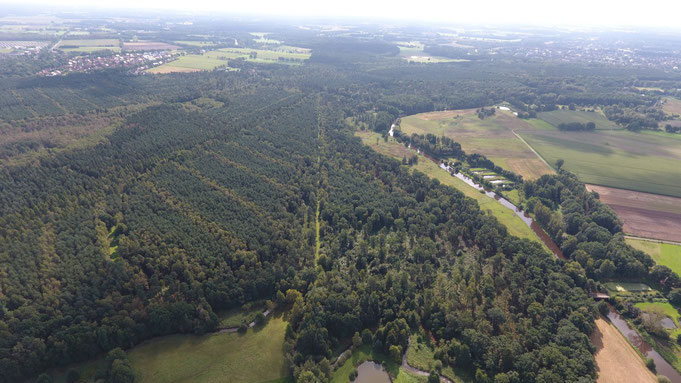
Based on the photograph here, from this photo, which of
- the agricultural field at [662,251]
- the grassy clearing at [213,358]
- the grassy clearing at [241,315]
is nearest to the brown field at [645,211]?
the agricultural field at [662,251]

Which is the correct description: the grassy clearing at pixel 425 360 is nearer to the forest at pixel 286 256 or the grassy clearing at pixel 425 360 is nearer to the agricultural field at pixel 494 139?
the forest at pixel 286 256

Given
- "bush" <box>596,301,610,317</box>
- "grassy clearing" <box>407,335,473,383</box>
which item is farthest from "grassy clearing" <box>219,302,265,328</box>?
"bush" <box>596,301,610,317</box>

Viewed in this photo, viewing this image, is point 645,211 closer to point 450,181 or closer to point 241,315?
point 450,181

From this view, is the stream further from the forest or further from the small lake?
the small lake

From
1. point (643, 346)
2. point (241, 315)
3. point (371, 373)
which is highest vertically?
point (241, 315)

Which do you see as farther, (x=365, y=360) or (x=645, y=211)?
(x=645, y=211)

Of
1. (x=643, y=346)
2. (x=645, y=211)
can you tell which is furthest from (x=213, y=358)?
(x=645, y=211)
